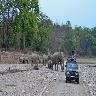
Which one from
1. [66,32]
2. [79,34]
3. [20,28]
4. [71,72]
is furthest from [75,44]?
[71,72]

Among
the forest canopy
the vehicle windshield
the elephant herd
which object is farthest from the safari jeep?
the forest canopy

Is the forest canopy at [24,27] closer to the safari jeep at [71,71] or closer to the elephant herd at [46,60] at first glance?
the elephant herd at [46,60]

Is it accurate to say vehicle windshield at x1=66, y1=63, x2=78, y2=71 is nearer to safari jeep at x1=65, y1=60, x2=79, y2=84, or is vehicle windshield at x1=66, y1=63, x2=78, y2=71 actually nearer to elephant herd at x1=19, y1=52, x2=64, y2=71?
safari jeep at x1=65, y1=60, x2=79, y2=84

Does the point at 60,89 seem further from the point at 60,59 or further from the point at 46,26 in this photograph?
the point at 46,26

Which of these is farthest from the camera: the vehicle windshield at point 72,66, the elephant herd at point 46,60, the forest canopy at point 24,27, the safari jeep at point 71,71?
the forest canopy at point 24,27

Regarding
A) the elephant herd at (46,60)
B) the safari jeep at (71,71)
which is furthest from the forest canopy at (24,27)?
the safari jeep at (71,71)

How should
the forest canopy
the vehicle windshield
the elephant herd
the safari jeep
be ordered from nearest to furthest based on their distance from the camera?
the safari jeep
the vehicle windshield
the elephant herd
the forest canopy

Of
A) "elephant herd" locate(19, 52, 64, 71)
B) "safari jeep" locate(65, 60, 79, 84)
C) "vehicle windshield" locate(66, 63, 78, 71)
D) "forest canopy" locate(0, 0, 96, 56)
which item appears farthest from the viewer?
"forest canopy" locate(0, 0, 96, 56)

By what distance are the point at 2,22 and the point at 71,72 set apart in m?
53.9

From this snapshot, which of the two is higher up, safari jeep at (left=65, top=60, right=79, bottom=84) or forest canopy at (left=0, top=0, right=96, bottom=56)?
forest canopy at (left=0, top=0, right=96, bottom=56)

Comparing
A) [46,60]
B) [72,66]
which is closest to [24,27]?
[46,60]

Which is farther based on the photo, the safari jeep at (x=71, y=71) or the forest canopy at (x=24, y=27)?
the forest canopy at (x=24, y=27)

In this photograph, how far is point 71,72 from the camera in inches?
1540

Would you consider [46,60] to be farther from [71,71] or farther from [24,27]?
[71,71]
